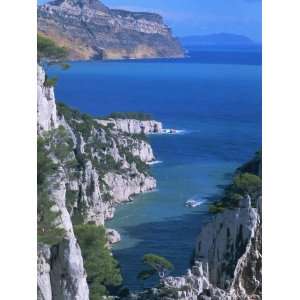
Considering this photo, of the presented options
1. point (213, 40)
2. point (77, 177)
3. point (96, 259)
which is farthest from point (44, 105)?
point (213, 40)

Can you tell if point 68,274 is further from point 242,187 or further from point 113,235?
point 242,187

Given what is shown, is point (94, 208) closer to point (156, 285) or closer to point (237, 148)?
point (156, 285)

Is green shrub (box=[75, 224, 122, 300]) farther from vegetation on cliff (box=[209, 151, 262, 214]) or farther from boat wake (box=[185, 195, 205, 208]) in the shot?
vegetation on cliff (box=[209, 151, 262, 214])

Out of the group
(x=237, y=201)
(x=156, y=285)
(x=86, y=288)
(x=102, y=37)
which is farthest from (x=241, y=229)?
(x=102, y=37)

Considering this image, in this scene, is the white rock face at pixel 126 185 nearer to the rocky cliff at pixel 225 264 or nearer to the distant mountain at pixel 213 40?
the rocky cliff at pixel 225 264

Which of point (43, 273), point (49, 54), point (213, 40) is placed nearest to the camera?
point (43, 273)

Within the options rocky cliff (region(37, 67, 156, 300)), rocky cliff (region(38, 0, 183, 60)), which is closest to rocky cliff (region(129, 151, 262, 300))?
rocky cliff (region(37, 67, 156, 300))
